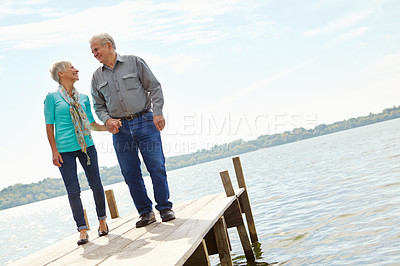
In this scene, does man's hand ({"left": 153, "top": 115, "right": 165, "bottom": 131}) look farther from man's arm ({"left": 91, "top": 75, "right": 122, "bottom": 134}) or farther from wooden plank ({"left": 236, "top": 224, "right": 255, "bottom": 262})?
wooden plank ({"left": 236, "top": 224, "right": 255, "bottom": 262})

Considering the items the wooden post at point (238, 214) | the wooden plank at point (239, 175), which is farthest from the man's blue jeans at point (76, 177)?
the wooden plank at point (239, 175)

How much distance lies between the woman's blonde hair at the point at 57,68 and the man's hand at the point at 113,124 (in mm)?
700

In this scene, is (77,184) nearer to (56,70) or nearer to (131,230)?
(131,230)

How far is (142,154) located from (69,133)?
2.78 feet

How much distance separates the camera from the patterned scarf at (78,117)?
4.21 metres

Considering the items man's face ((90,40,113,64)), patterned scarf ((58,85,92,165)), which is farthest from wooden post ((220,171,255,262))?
man's face ((90,40,113,64))

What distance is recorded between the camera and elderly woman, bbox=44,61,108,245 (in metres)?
4.15

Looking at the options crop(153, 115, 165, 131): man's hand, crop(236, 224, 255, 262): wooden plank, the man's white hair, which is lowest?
crop(236, 224, 255, 262): wooden plank

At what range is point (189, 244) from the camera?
3.05 meters

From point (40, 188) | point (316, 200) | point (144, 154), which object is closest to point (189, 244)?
point (144, 154)

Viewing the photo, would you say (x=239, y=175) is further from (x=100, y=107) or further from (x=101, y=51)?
(x=101, y=51)

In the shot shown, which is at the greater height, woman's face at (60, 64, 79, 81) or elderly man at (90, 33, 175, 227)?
woman's face at (60, 64, 79, 81)

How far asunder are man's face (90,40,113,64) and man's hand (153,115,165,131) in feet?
2.84

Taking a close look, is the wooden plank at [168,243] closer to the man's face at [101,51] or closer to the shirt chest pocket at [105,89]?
the shirt chest pocket at [105,89]
